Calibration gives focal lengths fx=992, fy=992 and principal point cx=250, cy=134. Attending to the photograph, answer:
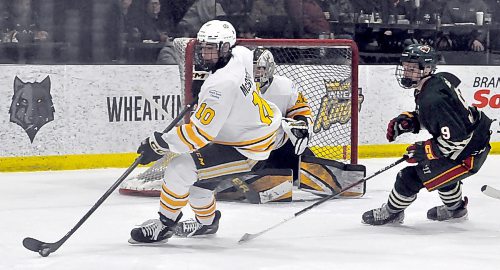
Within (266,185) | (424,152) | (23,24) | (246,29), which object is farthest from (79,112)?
(424,152)

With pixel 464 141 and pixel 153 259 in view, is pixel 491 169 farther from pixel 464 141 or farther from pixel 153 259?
pixel 153 259

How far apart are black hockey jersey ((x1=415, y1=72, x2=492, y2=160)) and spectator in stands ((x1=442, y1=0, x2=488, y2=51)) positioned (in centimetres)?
364

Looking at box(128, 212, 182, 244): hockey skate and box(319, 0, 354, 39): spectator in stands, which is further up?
box(319, 0, 354, 39): spectator in stands

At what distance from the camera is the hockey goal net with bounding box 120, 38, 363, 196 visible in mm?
5469

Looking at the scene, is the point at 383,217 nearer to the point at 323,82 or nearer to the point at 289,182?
the point at 289,182

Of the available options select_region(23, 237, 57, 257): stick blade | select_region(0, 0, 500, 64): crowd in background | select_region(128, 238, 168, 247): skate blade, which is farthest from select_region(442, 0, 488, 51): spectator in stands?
select_region(23, 237, 57, 257): stick blade

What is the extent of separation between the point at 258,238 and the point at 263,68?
1252 mm

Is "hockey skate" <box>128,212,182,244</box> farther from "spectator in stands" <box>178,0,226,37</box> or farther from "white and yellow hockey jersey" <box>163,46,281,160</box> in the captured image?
"spectator in stands" <box>178,0,226,37</box>

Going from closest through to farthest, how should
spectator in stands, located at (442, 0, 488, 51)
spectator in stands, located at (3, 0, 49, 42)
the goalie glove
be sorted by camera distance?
the goalie glove, spectator in stands, located at (3, 0, 49, 42), spectator in stands, located at (442, 0, 488, 51)

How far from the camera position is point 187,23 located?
6.85m

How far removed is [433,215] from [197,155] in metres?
1.36

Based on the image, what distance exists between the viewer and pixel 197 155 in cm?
375

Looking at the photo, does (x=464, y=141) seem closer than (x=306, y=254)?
No

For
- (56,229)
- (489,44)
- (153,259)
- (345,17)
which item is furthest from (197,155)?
(489,44)
